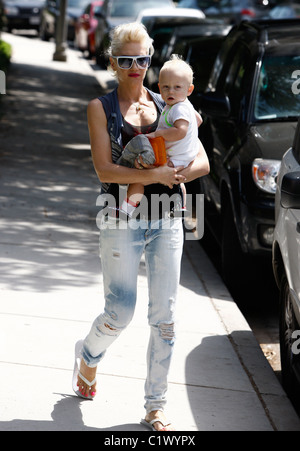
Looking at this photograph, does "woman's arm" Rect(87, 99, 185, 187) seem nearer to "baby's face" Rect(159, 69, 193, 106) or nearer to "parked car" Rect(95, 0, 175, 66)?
"baby's face" Rect(159, 69, 193, 106)

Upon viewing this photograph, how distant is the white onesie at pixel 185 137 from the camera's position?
412cm

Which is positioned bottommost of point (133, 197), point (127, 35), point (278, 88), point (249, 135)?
point (249, 135)

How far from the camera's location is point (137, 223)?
13.8 ft

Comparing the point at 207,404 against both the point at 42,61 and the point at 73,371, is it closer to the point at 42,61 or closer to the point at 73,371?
the point at 73,371

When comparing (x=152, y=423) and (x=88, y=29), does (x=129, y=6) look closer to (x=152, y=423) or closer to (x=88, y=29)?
(x=88, y=29)

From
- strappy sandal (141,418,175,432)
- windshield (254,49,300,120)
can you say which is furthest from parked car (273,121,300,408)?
windshield (254,49,300,120)

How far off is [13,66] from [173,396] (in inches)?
678

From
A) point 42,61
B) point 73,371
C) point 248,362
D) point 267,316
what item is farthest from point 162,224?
point 42,61

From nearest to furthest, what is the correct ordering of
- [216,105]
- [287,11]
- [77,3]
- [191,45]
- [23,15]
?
[216,105]
[191,45]
[287,11]
[23,15]
[77,3]

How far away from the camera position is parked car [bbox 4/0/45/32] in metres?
31.7

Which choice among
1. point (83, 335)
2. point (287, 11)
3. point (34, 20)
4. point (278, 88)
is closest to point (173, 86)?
point (83, 335)

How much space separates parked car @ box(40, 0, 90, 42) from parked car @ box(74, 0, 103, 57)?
54 cm

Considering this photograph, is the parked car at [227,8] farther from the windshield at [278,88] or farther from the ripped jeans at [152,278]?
the ripped jeans at [152,278]

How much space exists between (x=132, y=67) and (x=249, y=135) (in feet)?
9.67
